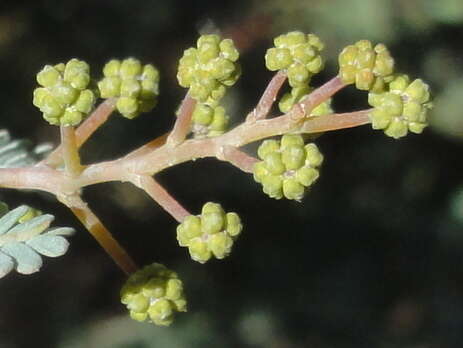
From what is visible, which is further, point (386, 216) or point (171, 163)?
point (386, 216)

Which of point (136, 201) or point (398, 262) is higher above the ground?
point (136, 201)

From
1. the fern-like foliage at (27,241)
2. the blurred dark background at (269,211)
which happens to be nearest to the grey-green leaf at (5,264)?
the fern-like foliage at (27,241)

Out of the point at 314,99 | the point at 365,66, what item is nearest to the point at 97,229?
the point at 314,99

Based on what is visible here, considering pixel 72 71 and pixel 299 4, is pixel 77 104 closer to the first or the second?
pixel 72 71

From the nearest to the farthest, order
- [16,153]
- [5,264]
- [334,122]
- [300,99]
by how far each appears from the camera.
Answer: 1. [5,264]
2. [334,122]
3. [300,99]
4. [16,153]

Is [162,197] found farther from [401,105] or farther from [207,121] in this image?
[401,105]

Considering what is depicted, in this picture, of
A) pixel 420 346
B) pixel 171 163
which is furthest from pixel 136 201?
pixel 171 163
